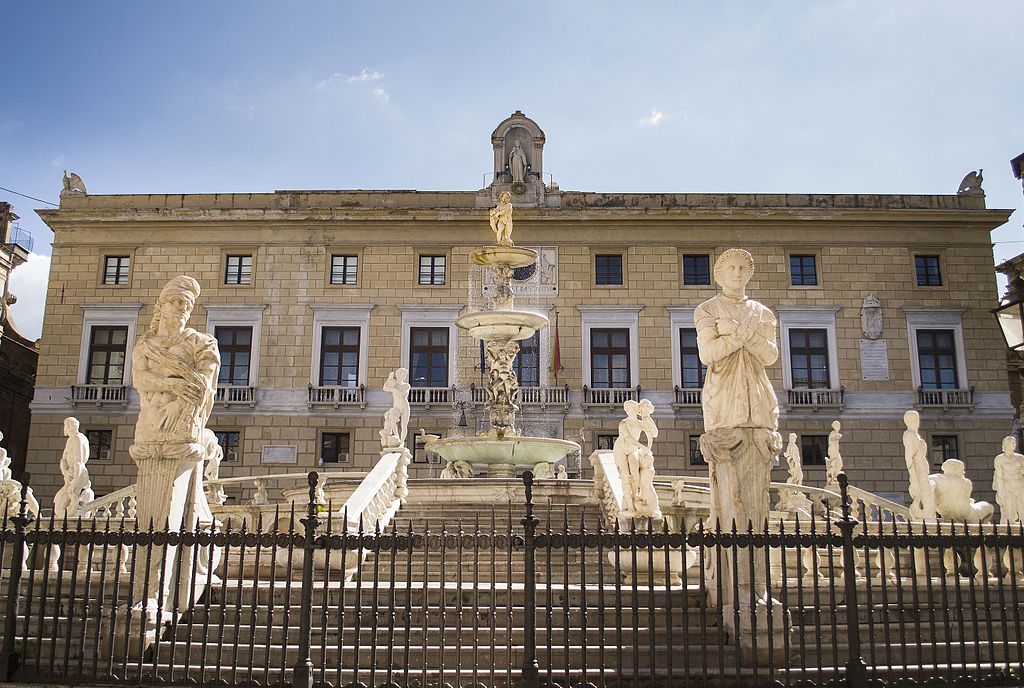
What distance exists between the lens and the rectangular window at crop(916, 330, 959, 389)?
102 feet

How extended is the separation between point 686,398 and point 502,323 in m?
14.3

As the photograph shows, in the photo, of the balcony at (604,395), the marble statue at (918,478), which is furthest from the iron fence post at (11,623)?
the balcony at (604,395)

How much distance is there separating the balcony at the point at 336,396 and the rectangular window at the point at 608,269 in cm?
879

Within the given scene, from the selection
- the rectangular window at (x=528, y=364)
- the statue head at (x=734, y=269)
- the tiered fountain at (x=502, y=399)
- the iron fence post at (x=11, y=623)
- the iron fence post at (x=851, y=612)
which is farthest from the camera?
the rectangular window at (x=528, y=364)

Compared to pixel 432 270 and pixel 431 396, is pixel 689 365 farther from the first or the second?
pixel 432 270

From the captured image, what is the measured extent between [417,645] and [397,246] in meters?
25.4

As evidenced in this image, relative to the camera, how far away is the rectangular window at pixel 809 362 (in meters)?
30.9

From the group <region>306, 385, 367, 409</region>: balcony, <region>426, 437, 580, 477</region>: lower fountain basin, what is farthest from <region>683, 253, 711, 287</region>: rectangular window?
<region>426, 437, 580, 477</region>: lower fountain basin

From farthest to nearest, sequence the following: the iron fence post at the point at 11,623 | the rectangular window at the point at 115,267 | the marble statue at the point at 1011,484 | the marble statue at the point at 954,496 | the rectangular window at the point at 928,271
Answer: the rectangular window at the point at 115,267 → the rectangular window at the point at 928,271 → the marble statue at the point at 1011,484 → the marble statue at the point at 954,496 → the iron fence post at the point at 11,623

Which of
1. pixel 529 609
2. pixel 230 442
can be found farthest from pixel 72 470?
pixel 230 442

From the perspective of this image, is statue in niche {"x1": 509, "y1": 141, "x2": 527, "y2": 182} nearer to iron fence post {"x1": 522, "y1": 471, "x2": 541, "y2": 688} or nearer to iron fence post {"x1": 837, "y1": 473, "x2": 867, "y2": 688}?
iron fence post {"x1": 837, "y1": 473, "x2": 867, "y2": 688}

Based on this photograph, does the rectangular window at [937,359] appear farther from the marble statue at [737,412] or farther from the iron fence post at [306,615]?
the iron fence post at [306,615]

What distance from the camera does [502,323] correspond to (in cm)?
1750

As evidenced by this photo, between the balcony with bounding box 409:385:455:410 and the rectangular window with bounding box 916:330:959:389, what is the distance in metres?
15.6
